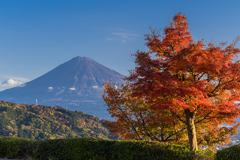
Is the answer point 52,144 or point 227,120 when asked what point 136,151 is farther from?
point 227,120

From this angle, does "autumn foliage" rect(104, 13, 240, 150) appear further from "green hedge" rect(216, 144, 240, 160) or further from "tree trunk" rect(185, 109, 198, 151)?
"green hedge" rect(216, 144, 240, 160)

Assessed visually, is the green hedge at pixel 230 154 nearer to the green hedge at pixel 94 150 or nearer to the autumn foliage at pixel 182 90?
the green hedge at pixel 94 150

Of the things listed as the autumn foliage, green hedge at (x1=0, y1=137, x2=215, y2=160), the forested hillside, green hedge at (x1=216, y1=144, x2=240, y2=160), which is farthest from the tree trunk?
the forested hillside

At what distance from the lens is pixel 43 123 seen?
8925 centimetres

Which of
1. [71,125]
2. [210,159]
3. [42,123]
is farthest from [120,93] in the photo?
[71,125]

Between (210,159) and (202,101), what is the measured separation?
279 centimetres

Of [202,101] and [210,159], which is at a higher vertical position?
[202,101]

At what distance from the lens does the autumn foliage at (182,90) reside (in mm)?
10266

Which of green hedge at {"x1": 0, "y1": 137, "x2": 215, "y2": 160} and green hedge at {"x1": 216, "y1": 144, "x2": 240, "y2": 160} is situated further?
green hedge at {"x1": 0, "y1": 137, "x2": 215, "y2": 160}

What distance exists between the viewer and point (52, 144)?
10.9m

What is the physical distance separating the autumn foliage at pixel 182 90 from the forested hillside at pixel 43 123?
71120 millimetres

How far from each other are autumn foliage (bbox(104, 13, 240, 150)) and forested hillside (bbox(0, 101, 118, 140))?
71.1 meters

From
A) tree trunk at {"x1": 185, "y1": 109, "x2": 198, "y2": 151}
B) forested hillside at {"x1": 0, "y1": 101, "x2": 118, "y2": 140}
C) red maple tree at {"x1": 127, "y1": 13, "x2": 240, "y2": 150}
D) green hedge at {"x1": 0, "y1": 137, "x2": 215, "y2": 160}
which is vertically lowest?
green hedge at {"x1": 0, "y1": 137, "x2": 215, "y2": 160}

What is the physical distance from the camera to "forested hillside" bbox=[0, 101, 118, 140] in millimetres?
81156
